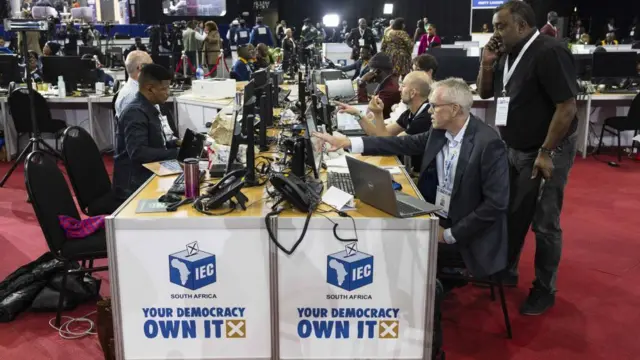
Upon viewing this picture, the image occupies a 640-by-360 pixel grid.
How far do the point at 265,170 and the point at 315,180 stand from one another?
0.39m

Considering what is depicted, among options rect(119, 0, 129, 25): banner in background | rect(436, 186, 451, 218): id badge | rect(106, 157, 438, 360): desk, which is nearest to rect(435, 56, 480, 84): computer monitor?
rect(436, 186, 451, 218): id badge

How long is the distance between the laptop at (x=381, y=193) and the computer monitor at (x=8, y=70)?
255 inches

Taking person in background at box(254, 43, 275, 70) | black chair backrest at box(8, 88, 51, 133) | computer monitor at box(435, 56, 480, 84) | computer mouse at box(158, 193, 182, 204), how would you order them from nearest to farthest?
computer mouse at box(158, 193, 182, 204) → black chair backrest at box(8, 88, 51, 133) → computer monitor at box(435, 56, 480, 84) → person in background at box(254, 43, 275, 70)

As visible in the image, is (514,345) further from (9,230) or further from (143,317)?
(9,230)

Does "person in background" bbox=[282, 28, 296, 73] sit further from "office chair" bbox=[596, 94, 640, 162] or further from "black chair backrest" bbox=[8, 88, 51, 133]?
"office chair" bbox=[596, 94, 640, 162]

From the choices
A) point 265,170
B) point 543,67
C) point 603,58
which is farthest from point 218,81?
point 603,58

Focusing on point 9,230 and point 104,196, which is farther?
point 9,230

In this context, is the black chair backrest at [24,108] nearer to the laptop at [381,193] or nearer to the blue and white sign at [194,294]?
the blue and white sign at [194,294]

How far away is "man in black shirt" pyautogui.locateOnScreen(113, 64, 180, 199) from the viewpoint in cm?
349

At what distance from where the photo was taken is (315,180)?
2.88 m

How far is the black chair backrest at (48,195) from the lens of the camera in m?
2.86

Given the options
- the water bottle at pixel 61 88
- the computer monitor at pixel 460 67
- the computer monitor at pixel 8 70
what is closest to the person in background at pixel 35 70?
the computer monitor at pixel 8 70

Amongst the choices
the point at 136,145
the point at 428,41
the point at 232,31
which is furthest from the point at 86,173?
the point at 232,31

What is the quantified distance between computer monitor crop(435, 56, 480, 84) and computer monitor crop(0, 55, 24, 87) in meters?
5.31
